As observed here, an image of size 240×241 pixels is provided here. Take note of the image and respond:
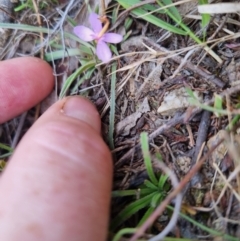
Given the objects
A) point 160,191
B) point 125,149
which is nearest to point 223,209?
point 160,191

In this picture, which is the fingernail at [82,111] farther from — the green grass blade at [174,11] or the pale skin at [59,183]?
the green grass blade at [174,11]

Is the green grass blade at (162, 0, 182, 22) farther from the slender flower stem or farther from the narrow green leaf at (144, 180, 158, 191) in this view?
the narrow green leaf at (144, 180, 158, 191)

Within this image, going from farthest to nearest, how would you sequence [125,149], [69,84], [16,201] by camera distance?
[69,84] < [125,149] < [16,201]

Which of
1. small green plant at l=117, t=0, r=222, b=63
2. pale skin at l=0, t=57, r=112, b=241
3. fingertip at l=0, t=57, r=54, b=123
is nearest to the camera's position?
pale skin at l=0, t=57, r=112, b=241

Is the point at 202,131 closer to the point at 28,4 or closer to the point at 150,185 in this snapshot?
the point at 150,185

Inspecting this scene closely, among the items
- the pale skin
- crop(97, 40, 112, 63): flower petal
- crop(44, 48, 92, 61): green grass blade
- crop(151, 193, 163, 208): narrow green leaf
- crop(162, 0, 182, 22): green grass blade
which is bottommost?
crop(151, 193, 163, 208): narrow green leaf

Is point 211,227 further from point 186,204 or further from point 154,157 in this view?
point 154,157

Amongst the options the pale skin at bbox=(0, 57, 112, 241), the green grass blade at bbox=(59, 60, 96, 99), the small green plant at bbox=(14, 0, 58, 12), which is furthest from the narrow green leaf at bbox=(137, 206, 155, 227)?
the small green plant at bbox=(14, 0, 58, 12)
